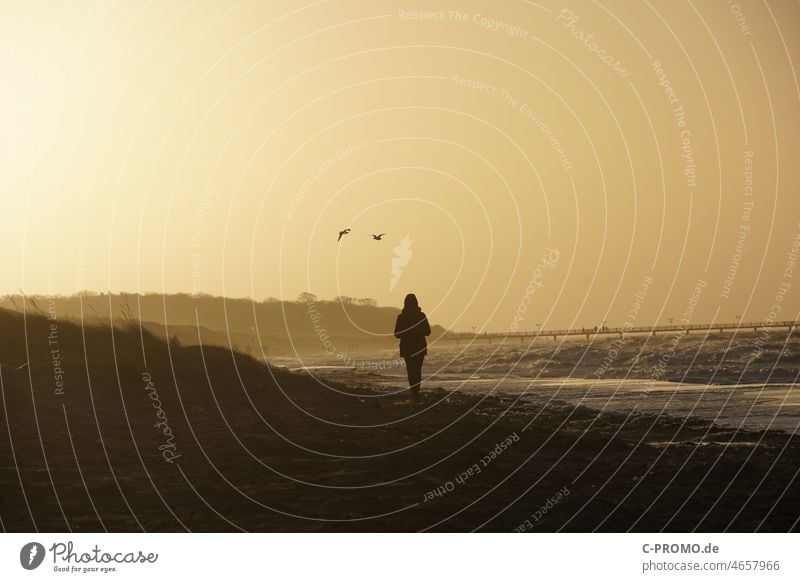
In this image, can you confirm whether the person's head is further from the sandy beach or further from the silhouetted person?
the sandy beach

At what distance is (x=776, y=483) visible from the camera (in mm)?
14781

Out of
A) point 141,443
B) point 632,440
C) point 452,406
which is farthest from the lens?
point 452,406

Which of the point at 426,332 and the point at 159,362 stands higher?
the point at 426,332

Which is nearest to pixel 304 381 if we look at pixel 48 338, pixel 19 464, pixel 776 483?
pixel 48 338

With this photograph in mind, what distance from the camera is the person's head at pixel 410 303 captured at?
23469 mm

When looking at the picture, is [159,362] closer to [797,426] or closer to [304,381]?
[304,381]

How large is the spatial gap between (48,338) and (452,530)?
55.6ft
